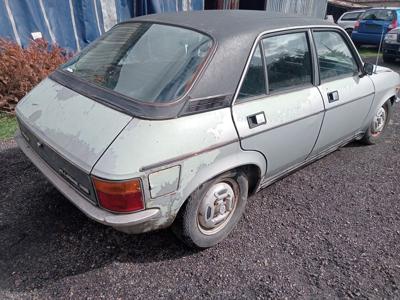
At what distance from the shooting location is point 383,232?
2752 mm

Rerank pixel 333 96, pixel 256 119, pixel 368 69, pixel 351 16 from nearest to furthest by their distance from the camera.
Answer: pixel 256 119
pixel 333 96
pixel 368 69
pixel 351 16

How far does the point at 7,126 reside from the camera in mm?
4301

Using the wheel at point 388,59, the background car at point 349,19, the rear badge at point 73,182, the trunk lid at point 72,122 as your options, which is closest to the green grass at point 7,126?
the trunk lid at point 72,122

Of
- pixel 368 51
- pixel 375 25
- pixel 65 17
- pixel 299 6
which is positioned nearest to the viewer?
pixel 65 17

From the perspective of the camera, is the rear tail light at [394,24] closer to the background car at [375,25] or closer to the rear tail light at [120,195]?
the background car at [375,25]

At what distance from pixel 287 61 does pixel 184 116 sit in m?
1.18

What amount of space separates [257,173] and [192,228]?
713 mm

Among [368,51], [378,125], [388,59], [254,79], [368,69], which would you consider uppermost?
[254,79]

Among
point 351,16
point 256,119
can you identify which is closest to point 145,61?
point 256,119

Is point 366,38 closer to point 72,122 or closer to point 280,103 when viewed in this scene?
point 280,103

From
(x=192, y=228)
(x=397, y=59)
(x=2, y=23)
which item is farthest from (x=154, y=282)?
(x=397, y=59)

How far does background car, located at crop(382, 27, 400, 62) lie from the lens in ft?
30.6

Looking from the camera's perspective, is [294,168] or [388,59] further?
[388,59]

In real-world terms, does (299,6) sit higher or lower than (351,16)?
higher
